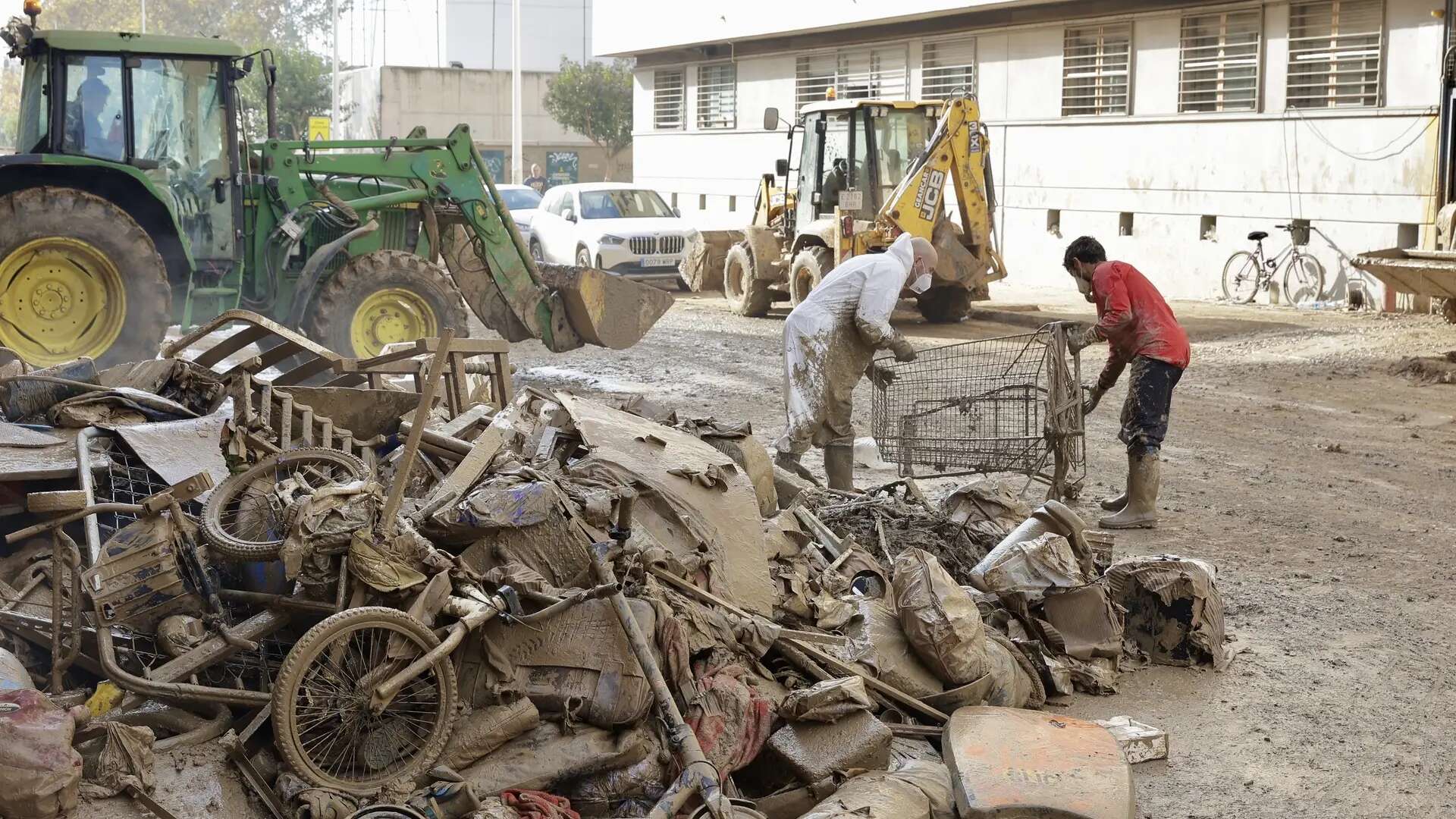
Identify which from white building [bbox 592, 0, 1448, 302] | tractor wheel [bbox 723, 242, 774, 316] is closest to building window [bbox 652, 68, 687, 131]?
white building [bbox 592, 0, 1448, 302]

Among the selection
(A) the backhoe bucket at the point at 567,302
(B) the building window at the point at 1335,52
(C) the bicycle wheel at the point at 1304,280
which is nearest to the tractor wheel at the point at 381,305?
(A) the backhoe bucket at the point at 567,302

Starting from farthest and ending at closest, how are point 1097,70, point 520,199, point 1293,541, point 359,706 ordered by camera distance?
point 520,199 → point 1097,70 → point 1293,541 → point 359,706

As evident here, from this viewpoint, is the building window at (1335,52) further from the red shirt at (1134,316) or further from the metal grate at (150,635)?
the metal grate at (150,635)

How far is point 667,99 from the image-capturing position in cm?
3250

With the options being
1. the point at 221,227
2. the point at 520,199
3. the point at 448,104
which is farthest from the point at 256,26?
the point at 221,227

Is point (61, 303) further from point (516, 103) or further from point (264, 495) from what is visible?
point (516, 103)

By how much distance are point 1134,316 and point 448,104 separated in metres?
46.5

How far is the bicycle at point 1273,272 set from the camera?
1831cm

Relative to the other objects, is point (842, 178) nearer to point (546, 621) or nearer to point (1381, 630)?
point (1381, 630)

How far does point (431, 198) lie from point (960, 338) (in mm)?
6323

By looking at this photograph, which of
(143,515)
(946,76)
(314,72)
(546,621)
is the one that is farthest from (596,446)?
(314,72)

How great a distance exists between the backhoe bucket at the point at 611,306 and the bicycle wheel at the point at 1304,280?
10.4m

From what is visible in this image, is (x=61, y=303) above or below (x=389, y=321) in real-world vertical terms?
above

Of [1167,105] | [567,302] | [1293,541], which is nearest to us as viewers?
[1293,541]
